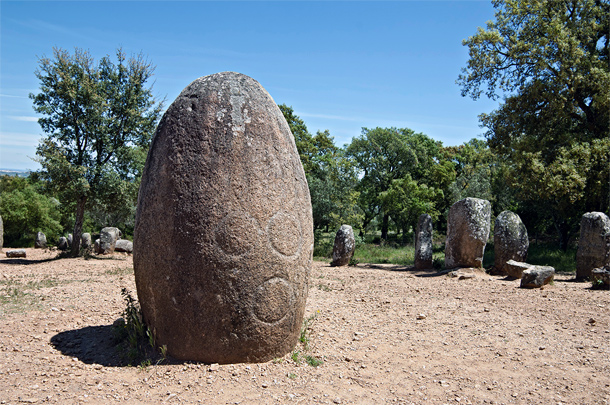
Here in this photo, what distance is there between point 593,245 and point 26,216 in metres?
24.6

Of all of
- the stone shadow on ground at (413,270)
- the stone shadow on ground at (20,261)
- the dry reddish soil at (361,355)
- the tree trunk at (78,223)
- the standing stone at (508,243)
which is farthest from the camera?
the tree trunk at (78,223)

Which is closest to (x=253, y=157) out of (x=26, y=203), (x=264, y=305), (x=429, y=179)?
(x=264, y=305)

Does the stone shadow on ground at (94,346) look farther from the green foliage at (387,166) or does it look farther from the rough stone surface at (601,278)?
the green foliage at (387,166)

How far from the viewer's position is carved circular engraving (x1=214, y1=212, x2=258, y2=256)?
4562 mm

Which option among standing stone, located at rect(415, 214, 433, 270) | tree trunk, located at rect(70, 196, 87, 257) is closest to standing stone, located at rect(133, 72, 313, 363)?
standing stone, located at rect(415, 214, 433, 270)

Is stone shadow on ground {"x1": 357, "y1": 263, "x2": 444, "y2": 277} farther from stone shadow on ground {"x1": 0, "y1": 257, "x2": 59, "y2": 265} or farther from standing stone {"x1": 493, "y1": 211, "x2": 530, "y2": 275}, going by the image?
stone shadow on ground {"x1": 0, "y1": 257, "x2": 59, "y2": 265}

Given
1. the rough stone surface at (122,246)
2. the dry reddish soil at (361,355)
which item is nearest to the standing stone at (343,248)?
the dry reddish soil at (361,355)

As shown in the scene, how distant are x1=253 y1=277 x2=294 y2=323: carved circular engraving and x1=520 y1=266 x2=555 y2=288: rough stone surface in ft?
25.7

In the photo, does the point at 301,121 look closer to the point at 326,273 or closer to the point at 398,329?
the point at 326,273

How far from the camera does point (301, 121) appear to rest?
96.1 feet

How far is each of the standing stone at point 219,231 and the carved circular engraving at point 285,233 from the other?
0.01 m

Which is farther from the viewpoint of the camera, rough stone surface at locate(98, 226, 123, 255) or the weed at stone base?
rough stone surface at locate(98, 226, 123, 255)

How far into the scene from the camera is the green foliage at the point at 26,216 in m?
22.5

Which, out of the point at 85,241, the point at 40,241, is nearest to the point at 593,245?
the point at 85,241
